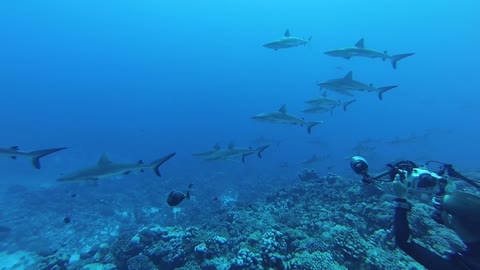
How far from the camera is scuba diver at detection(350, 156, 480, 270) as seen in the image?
9.86 ft

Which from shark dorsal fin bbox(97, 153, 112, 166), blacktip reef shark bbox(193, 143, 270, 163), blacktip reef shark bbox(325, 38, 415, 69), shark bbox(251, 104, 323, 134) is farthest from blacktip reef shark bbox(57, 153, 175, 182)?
blacktip reef shark bbox(325, 38, 415, 69)

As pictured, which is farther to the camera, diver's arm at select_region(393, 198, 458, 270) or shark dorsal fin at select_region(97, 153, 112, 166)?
shark dorsal fin at select_region(97, 153, 112, 166)

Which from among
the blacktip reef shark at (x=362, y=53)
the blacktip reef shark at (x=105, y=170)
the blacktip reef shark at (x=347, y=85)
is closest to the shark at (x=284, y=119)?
the blacktip reef shark at (x=347, y=85)

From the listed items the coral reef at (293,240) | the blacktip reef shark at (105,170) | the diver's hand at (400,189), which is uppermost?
the diver's hand at (400,189)

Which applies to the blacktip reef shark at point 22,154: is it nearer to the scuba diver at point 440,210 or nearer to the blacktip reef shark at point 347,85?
the scuba diver at point 440,210

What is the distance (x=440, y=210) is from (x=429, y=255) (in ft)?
2.26

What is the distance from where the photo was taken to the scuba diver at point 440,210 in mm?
3004

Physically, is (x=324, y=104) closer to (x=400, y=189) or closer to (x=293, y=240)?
(x=293, y=240)

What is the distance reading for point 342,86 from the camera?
14.1 metres

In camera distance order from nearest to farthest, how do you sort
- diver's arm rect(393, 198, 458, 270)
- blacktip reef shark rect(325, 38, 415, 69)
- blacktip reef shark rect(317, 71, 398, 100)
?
diver's arm rect(393, 198, 458, 270) < blacktip reef shark rect(317, 71, 398, 100) < blacktip reef shark rect(325, 38, 415, 69)

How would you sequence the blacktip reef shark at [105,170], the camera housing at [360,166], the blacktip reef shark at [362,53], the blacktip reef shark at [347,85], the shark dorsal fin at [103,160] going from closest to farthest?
the camera housing at [360,166]
the blacktip reef shark at [105,170]
the shark dorsal fin at [103,160]
the blacktip reef shark at [347,85]
the blacktip reef shark at [362,53]

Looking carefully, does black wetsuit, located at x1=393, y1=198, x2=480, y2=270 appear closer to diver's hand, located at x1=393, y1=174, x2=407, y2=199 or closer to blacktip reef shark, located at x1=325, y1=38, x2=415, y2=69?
diver's hand, located at x1=393, y1=174, x2=407, y2=199

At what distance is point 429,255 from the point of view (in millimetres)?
3619

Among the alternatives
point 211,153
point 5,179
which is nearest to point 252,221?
point 211,153
